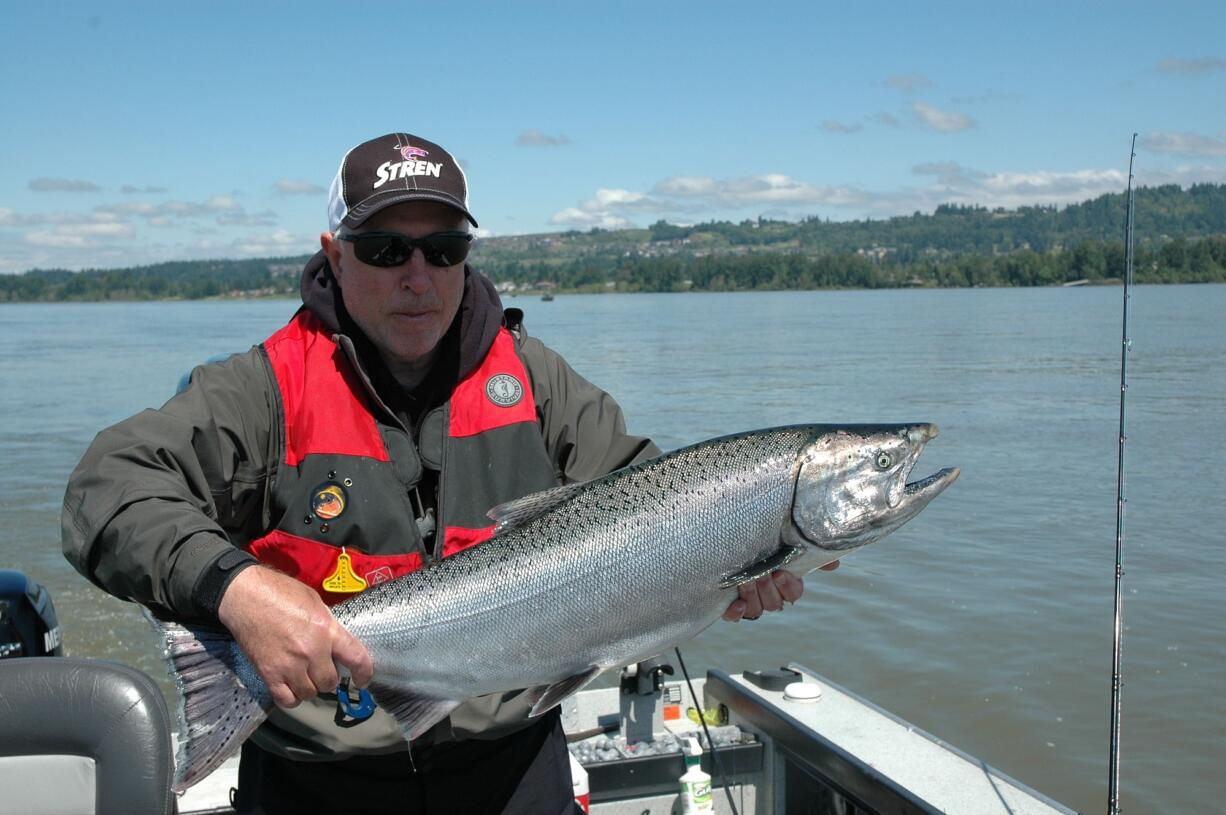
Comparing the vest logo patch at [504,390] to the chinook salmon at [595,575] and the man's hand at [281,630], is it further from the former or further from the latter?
the man's hand at [281,630]

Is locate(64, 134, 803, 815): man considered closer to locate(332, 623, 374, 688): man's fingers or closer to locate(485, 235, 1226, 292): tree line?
locate(332, 623, 374, 688): man's fingers

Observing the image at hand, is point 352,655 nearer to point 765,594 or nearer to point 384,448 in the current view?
point 384,448

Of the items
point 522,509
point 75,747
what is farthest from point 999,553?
point 75,747

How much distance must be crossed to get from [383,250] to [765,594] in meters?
1.38

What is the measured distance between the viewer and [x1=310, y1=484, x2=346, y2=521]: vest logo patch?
10.0ft

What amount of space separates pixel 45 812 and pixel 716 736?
132 inches

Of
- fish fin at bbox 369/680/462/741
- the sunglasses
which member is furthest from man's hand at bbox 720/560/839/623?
the sunglasses

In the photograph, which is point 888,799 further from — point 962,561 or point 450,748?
point 962,561

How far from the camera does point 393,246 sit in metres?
3.05

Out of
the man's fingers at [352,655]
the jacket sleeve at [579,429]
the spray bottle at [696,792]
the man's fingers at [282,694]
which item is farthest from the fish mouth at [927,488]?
the spray bottle at [696,792]

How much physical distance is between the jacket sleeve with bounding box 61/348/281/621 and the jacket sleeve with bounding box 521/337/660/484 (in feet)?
2.80

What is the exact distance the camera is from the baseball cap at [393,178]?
3.01 m

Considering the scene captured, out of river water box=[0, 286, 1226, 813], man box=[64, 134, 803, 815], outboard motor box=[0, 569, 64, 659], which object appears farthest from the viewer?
river water box=[0, 286, 1226, 813]

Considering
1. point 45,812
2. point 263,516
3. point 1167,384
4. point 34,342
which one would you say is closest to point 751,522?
point 263,516
